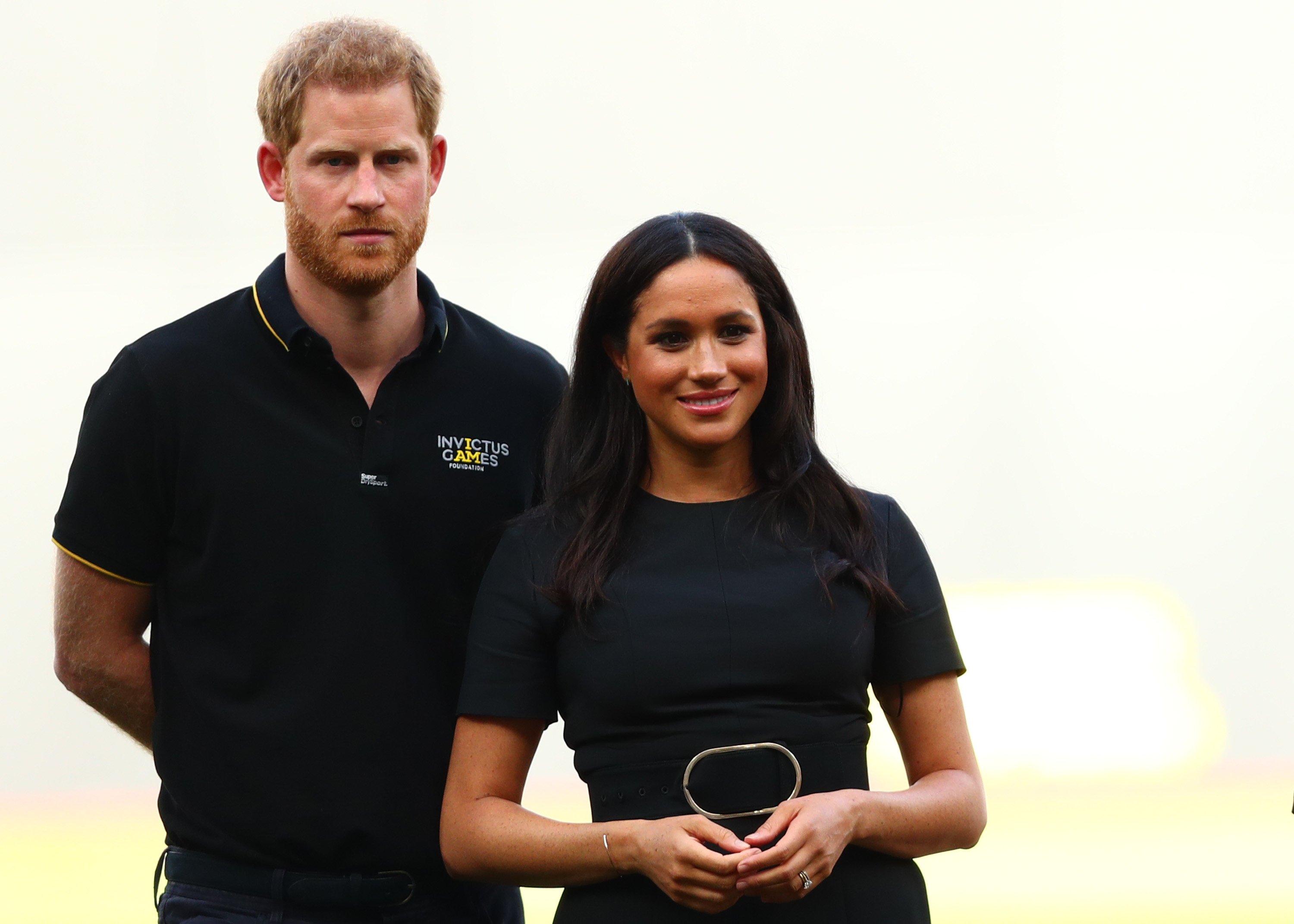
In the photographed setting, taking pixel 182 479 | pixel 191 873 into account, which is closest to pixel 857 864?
pixel 191 873

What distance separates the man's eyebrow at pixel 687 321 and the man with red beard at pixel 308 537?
0.33m

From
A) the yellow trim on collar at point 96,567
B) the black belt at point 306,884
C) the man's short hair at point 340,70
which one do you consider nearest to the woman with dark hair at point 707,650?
the black belt at point 306,884

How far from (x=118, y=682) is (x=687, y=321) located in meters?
0.94

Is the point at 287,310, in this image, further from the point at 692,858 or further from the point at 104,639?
the point at 692,858

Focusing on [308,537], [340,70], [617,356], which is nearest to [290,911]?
[308,537]

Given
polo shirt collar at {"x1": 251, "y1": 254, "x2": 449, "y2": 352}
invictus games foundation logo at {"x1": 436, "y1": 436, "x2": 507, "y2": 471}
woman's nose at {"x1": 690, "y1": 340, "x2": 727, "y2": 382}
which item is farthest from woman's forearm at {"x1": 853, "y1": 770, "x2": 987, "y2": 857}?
polo shirt collar at {"x1": 251, "y1": 254, "x2": 449, "y2": 352}

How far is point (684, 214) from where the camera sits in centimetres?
186

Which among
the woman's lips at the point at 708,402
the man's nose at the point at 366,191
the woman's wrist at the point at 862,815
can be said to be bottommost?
the woman's wrist at the point at 862,815

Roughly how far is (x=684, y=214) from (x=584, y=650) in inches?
23.4

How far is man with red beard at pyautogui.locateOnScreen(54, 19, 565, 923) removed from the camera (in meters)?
1.78

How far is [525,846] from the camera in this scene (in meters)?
1.64

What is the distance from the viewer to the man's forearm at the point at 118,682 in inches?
76.4

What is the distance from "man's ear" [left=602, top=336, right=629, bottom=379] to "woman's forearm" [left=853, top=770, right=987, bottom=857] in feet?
2.05

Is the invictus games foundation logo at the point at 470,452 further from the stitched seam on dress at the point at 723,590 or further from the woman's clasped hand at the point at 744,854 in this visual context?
the woman's clasped hand at the point at 744,854
